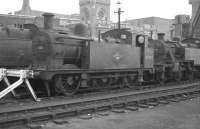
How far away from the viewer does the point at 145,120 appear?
24.2ft

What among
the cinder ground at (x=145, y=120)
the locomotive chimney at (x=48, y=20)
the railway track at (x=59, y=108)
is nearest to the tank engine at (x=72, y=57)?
the locomotive chimney at (x=48, y=20)

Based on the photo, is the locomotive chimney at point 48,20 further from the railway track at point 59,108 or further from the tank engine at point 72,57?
the railway track at point 59,108

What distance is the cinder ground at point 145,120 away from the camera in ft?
22.0

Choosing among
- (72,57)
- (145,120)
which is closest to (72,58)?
(72,57)

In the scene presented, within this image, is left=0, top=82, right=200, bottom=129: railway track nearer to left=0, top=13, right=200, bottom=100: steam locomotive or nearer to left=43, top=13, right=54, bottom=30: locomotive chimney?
left=0, top=13, right=200, bottom=100: steam locomotive

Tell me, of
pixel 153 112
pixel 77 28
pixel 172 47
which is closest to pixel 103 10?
pixel 172 47

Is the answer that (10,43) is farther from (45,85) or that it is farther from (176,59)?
(176,59)

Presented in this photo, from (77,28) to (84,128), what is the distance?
24.2ft

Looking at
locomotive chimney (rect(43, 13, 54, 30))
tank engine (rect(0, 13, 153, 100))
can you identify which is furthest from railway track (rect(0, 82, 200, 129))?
locomotive chimney (rect(43, 13, 54, 30))

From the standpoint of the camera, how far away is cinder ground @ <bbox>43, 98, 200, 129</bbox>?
6711mm

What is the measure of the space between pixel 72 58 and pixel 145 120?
5.51 m

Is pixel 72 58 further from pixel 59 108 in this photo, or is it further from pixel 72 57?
pixel 59 108

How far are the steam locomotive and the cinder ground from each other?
2760 millimetres

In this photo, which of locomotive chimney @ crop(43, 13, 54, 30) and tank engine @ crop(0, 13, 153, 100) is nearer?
tank engine @ crop(0, 13, 153, 100)
